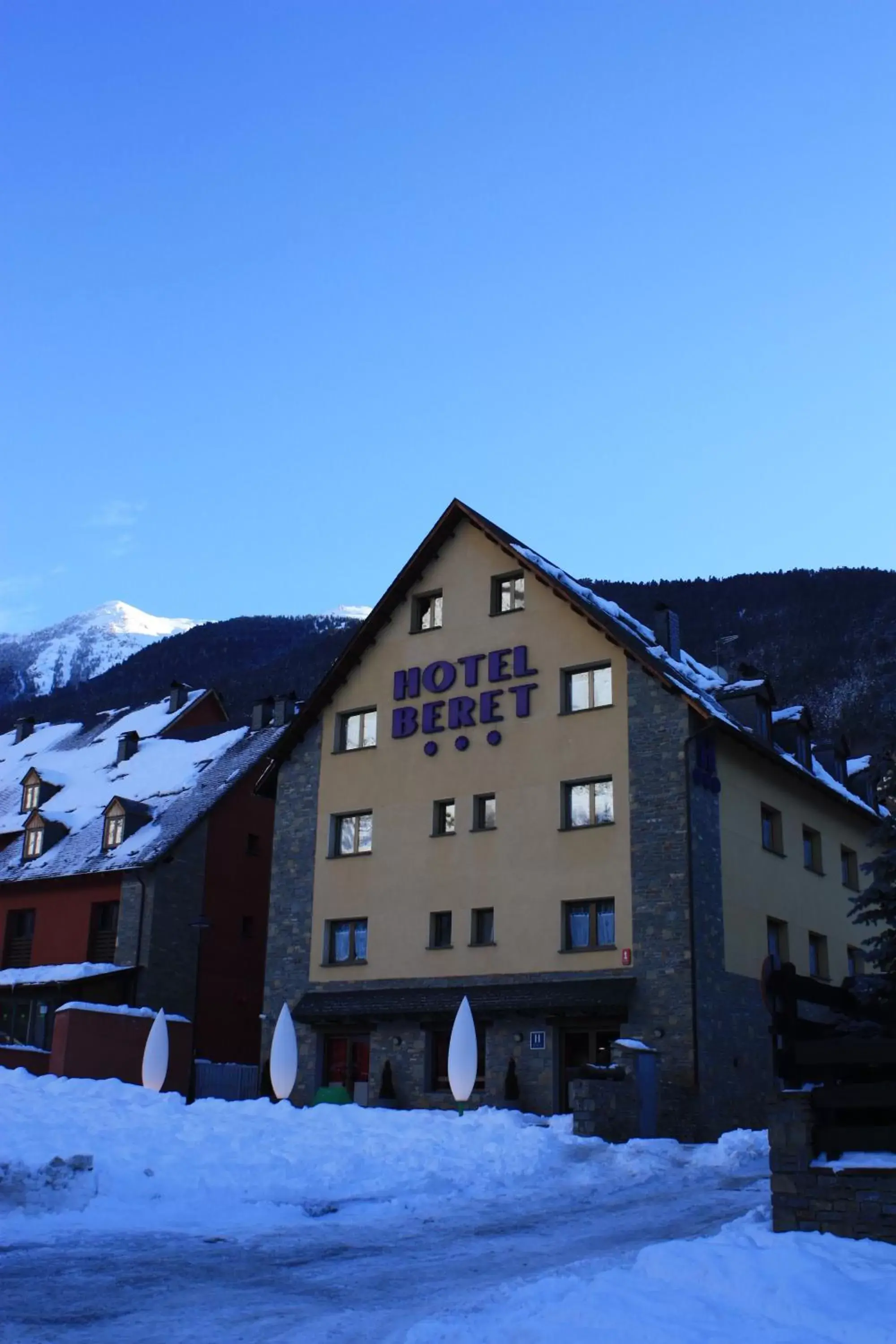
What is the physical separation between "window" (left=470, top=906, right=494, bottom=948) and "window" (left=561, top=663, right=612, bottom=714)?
18.0ft

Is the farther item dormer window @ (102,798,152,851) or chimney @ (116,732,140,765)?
chimney @ (116,732,140,765)

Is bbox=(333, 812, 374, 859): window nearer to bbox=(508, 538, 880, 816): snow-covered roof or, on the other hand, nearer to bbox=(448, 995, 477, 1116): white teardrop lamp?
bbox=(508, 538, 880, 816): snow-covered roof

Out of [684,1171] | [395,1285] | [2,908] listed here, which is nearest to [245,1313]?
[395,1285]

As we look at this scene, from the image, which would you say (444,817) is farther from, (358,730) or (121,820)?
(121,820)

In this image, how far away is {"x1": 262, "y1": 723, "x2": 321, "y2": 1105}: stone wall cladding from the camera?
122 feet

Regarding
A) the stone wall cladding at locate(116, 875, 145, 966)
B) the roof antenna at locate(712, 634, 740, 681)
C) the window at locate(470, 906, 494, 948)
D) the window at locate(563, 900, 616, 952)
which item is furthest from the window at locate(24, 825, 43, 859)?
the roof antenna at locate(712, 634, 740, 681)

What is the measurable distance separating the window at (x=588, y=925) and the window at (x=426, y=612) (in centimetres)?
931

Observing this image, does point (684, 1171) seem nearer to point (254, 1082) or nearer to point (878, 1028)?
point (878, 1028)

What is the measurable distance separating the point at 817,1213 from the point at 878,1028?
9.96 feet

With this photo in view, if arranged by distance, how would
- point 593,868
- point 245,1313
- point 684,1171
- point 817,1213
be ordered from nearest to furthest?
point 245,1313 < point 817,1213 < point 684,1171 < point 593,868

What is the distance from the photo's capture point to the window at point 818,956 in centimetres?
3772

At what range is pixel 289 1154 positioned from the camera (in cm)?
2072

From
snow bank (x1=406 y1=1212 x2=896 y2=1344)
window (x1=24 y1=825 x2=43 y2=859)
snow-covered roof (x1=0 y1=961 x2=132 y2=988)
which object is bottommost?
snow bank (x1=406 y1=1212 x2=896 y2=1344)

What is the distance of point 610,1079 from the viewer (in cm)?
2811
